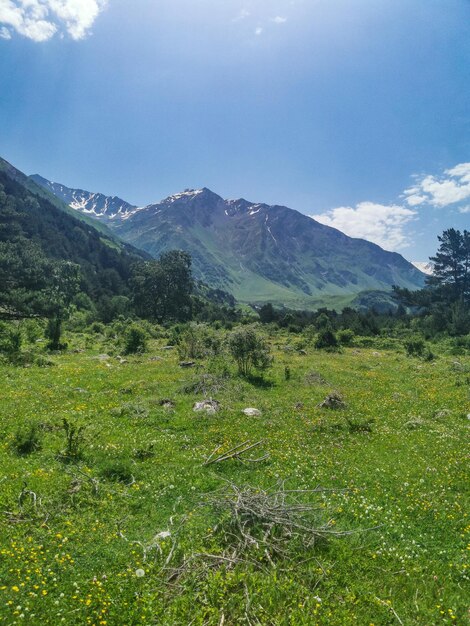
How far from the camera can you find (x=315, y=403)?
70.3ft

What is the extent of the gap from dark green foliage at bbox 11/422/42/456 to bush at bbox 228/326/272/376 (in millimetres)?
17500

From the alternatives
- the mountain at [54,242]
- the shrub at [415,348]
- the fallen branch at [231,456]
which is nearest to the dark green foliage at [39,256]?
the mountain at [54,242]

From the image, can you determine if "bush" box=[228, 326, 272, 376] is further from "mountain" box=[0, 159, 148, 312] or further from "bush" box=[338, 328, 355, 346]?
"mountain" box=[0, 159, 148, 312]

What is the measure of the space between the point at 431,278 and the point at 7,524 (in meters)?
114

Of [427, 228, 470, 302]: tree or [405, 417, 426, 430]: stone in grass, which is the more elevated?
[427, 228, 470, 302]: tree

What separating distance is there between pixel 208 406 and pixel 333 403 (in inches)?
288

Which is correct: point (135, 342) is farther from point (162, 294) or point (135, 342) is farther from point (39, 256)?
point (39, 256)

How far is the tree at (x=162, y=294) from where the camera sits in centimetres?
9131

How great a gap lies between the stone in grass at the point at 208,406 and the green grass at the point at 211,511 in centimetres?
46

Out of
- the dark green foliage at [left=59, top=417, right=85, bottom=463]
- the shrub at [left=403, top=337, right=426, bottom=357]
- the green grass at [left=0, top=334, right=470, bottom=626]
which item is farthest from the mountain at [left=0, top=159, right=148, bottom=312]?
the dark green foliage at [left=59, top=417, right=85, bottom=463]

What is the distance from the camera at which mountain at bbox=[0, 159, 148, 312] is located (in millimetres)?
103438

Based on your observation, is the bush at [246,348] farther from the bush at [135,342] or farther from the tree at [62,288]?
the tree at [62,288]

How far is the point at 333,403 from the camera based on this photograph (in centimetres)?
2064

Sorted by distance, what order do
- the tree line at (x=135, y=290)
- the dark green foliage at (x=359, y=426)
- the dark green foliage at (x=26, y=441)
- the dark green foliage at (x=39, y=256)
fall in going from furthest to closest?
1. the tree line at (x=135, y=290)
2. the dark green foliage at (x=39, y=256)
3. the dark green foliage at (x=359, y=426)
4. the dark green foliage at (x=26, y=441)
